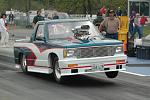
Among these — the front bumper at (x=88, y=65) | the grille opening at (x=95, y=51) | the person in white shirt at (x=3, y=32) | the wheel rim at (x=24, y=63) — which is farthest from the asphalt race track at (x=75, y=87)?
the person in white shirt at (x=3, y=32)

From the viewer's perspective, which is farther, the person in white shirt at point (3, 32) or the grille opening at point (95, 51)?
the person in white shirt at point (3, 32)

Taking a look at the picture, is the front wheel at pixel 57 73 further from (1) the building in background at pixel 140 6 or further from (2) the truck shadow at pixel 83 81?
(1) the building in background at pixel 140 6

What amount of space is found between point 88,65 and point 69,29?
1.70 meters

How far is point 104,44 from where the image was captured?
11.8m

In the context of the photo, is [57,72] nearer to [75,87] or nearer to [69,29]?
[75,87]

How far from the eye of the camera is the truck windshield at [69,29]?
41.8 feet

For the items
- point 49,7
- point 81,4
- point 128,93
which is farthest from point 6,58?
point 49,7

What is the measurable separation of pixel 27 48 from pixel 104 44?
9.54 ft

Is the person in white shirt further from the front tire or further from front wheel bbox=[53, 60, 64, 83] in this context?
front wheel bbox=[53, 60, 64, 83]

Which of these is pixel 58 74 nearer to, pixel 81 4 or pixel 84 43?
pixel 84 43

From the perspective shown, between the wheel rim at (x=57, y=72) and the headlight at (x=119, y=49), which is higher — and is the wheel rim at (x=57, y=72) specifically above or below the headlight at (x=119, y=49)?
below

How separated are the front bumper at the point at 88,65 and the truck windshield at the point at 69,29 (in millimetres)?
1273

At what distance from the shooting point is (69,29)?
42.3ft

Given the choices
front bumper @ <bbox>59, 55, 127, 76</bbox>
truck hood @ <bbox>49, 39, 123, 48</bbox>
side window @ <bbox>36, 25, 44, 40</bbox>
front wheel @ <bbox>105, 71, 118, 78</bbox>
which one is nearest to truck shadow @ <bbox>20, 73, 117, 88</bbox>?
front wheel @ <bbox>105, 71, 118, 78</bbox>
